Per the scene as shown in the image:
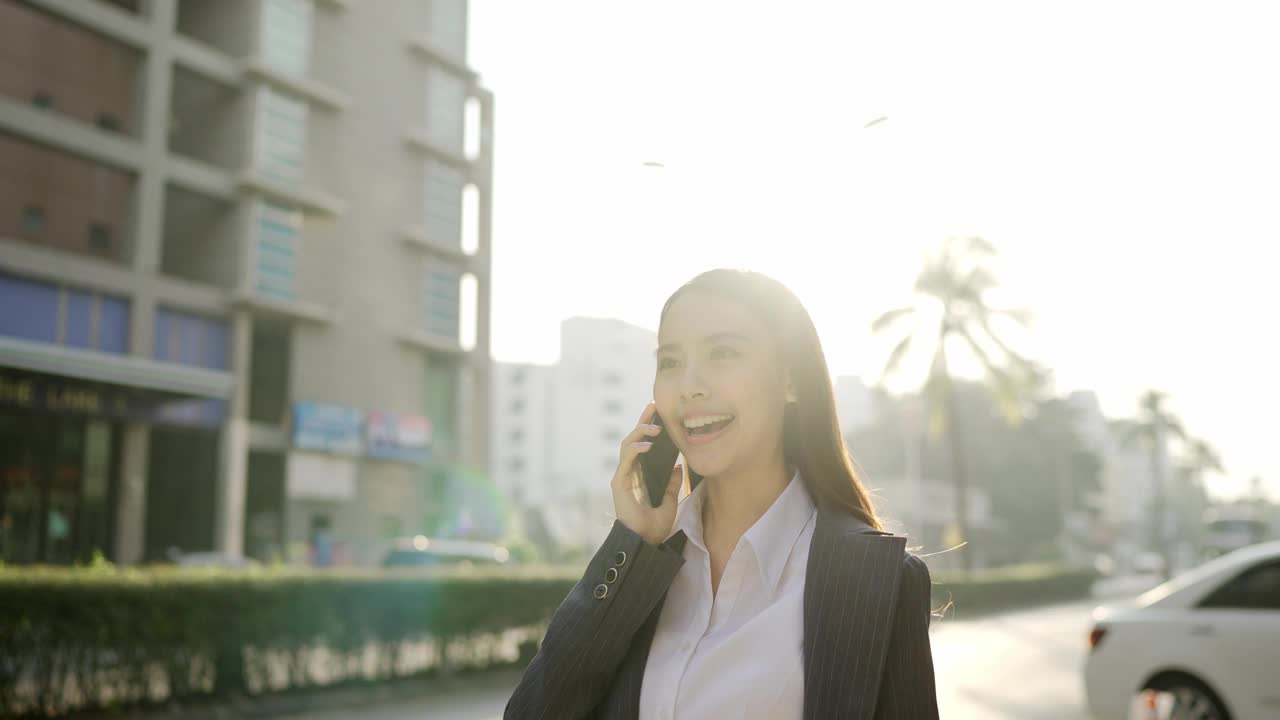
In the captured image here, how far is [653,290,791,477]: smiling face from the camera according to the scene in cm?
234

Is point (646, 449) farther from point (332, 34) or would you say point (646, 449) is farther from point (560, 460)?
point (560, 460)

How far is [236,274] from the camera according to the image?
113 feet

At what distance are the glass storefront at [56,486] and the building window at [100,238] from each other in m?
4.52

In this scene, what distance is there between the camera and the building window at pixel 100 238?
30219 millimetres

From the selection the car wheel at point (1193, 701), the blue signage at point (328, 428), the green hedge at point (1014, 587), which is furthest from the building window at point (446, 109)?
the car wheel at point (1193, 701)

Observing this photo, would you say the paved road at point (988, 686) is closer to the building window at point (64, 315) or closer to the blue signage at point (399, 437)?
the building window at point (64, 315)

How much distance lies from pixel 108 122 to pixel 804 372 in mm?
33167

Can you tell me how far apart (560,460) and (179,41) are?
77.8m

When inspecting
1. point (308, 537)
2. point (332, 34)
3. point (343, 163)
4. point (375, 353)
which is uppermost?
point (332, 34)

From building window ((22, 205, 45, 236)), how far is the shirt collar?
99.1ft

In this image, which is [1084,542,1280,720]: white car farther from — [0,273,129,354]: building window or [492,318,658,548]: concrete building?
[492,318,658,548]: concrete building

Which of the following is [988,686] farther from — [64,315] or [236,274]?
[236,274]

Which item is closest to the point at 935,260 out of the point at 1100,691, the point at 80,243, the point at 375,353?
the point at 375,353

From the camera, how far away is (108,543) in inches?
1197
